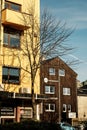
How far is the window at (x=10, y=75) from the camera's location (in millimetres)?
33531

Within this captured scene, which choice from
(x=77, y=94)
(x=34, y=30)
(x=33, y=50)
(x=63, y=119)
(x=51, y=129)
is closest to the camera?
(x=51, y=129)

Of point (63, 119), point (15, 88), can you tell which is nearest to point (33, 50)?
point (15, 88)

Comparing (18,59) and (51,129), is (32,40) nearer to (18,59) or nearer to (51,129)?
(18,59)

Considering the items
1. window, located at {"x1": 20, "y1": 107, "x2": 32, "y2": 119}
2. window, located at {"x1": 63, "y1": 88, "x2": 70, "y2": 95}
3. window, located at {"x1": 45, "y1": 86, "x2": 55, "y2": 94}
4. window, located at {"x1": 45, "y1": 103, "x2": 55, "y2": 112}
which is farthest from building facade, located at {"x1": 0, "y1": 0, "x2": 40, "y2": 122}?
window, located at {"x1": 63, "y1": 88, "x2": 70, "y2": 95}

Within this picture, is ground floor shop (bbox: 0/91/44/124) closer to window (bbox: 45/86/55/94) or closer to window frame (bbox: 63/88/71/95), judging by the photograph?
window (bbox: 45/86/55/94)

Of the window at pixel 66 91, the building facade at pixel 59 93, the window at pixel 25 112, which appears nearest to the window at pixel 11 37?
the window at pixel 25 112

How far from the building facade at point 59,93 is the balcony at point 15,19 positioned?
2993 cm

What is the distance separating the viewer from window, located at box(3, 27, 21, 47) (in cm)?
3409

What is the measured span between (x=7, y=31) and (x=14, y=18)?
1399 mm

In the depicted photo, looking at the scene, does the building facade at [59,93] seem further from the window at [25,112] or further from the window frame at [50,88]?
the window at [25,112]

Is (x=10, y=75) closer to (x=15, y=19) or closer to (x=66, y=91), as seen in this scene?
(x=15, y=19)

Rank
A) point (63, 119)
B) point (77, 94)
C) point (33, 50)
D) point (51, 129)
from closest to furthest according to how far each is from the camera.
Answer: point (51, 129), point (33, 50), point (63, 119), point (77, 94)

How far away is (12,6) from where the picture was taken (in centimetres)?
3506

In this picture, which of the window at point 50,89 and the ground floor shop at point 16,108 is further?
the window at point 50,89
